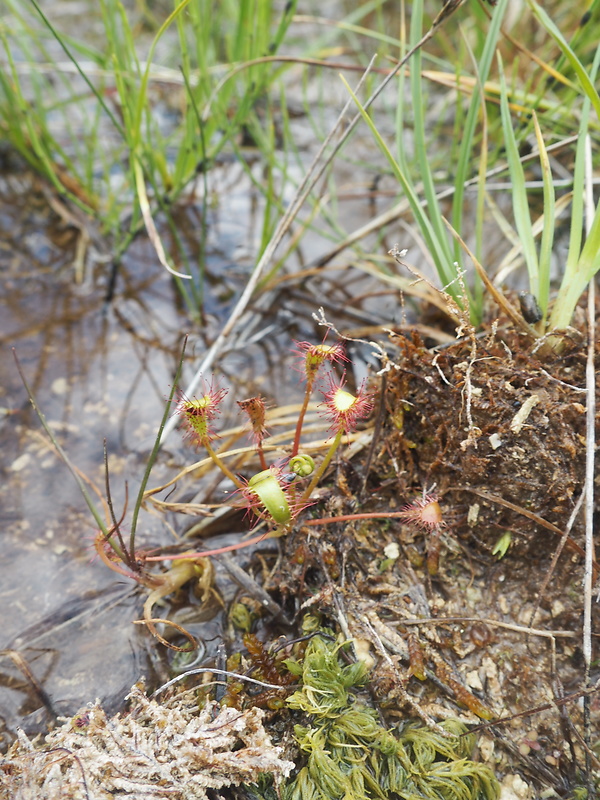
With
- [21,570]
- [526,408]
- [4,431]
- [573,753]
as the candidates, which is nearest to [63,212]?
[4,431]

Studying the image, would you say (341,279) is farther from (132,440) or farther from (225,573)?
(225,573)

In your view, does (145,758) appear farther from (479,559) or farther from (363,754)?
(479,559)

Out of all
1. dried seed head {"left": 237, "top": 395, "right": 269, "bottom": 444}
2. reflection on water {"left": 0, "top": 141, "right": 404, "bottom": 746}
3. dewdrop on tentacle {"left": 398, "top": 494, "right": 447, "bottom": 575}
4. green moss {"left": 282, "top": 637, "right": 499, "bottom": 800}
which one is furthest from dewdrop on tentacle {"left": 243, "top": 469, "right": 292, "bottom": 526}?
reflection on water {"left": 0, "top": 141, "right": 404, "bottom": 746}

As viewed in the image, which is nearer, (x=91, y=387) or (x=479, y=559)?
(x=479, y=559)

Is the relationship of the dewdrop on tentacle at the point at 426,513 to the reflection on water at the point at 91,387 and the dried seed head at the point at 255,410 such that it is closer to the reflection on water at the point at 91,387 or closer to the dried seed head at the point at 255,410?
the dried seed head at the point at 255,410

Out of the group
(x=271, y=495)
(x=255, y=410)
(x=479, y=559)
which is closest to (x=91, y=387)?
(x=255, y=410)

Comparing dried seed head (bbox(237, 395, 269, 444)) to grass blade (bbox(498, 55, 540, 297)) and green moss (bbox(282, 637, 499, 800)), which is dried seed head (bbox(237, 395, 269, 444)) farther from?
grass blade (bbox(498, 55, 540, 297))

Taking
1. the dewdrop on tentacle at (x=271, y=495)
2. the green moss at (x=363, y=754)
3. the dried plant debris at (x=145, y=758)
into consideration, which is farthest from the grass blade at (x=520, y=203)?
the dried plant debris at (x=145, y=758)
